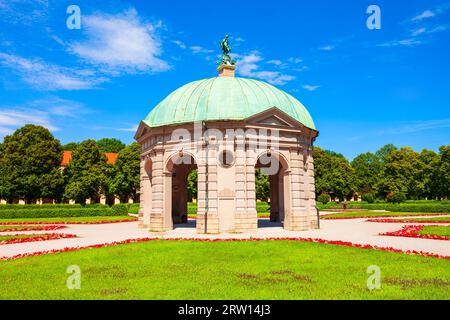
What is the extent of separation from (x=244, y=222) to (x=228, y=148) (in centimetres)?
527

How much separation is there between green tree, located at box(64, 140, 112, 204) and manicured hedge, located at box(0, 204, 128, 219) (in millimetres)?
17829

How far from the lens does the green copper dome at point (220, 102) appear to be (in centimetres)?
2505

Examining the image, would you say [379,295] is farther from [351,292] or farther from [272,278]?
[272,278]

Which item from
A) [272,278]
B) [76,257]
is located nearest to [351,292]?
[272,278]

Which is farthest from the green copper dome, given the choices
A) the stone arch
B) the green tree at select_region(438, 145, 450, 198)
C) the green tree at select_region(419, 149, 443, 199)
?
the green tree at select_region(419, 149, 443, 199)

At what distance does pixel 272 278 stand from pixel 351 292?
246 centimetres

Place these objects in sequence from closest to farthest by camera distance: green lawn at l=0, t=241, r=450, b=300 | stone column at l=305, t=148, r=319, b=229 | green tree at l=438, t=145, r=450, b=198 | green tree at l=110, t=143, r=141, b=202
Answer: green lawn at l=0, t=241, r=450, b=300, stone column at l=305, t=148, r=319, b=229, green tree at l=110, t=143, r=141, b=202, green tree at l=438, t=145, r=450, b=198

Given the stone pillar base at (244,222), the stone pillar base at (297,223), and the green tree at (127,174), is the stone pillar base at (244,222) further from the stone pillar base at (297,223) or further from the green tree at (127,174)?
the green tree at (127,174)

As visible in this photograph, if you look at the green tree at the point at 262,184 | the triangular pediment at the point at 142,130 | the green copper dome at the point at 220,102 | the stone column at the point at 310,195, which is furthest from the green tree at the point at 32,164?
the stone column at the point at 310,195

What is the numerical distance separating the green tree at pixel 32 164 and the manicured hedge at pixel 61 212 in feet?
51.9

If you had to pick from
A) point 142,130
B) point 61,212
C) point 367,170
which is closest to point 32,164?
point 61,212

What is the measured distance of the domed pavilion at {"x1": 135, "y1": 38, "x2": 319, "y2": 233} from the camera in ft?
79.3

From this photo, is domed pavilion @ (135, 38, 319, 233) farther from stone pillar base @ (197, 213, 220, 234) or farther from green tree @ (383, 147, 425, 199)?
green tree @ (383, 147, 425, 199)

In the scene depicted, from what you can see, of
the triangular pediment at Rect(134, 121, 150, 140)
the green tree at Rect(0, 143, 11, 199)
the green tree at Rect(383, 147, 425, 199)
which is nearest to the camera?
the triangular pediment at Rect(134, 121, 150, 140)
